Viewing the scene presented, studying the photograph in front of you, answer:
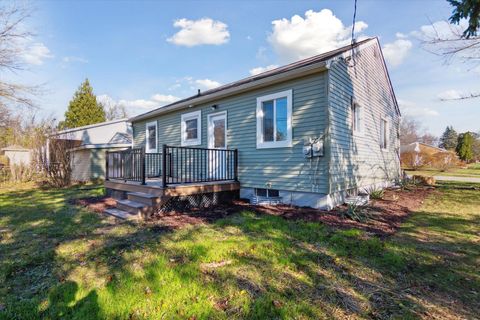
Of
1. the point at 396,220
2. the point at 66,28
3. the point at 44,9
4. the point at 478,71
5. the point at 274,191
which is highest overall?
the point at 44,9

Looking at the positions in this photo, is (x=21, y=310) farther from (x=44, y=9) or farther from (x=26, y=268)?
(x=44, y=9)

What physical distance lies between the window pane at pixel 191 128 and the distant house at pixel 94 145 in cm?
659

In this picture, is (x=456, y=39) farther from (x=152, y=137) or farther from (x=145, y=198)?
(x=152, y=137)

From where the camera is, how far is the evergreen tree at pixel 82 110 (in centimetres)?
3222

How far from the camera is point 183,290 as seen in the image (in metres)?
2.67

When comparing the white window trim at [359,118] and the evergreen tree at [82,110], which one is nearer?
the white window trim at [359,118]

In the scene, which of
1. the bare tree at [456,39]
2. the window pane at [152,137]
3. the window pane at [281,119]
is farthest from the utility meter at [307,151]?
the window pane at [152,137]

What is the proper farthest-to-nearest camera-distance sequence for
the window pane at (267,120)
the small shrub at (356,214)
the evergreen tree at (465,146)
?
1. the evergreen tree at (465,146)
2. the window pane at (267,120)
3. the small shrub at (356,214)

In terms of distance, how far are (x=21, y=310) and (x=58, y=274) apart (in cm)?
76

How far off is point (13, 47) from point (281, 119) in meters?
14.7

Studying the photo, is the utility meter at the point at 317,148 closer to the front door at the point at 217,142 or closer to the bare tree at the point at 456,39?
the front door at the point at 217,142

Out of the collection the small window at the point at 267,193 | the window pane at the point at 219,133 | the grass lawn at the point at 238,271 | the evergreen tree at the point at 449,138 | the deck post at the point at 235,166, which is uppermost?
the evergreen tree at the point at 449,138

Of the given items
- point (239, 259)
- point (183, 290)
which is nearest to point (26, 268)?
point (183, 290)

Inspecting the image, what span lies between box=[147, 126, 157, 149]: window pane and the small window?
573 cm
